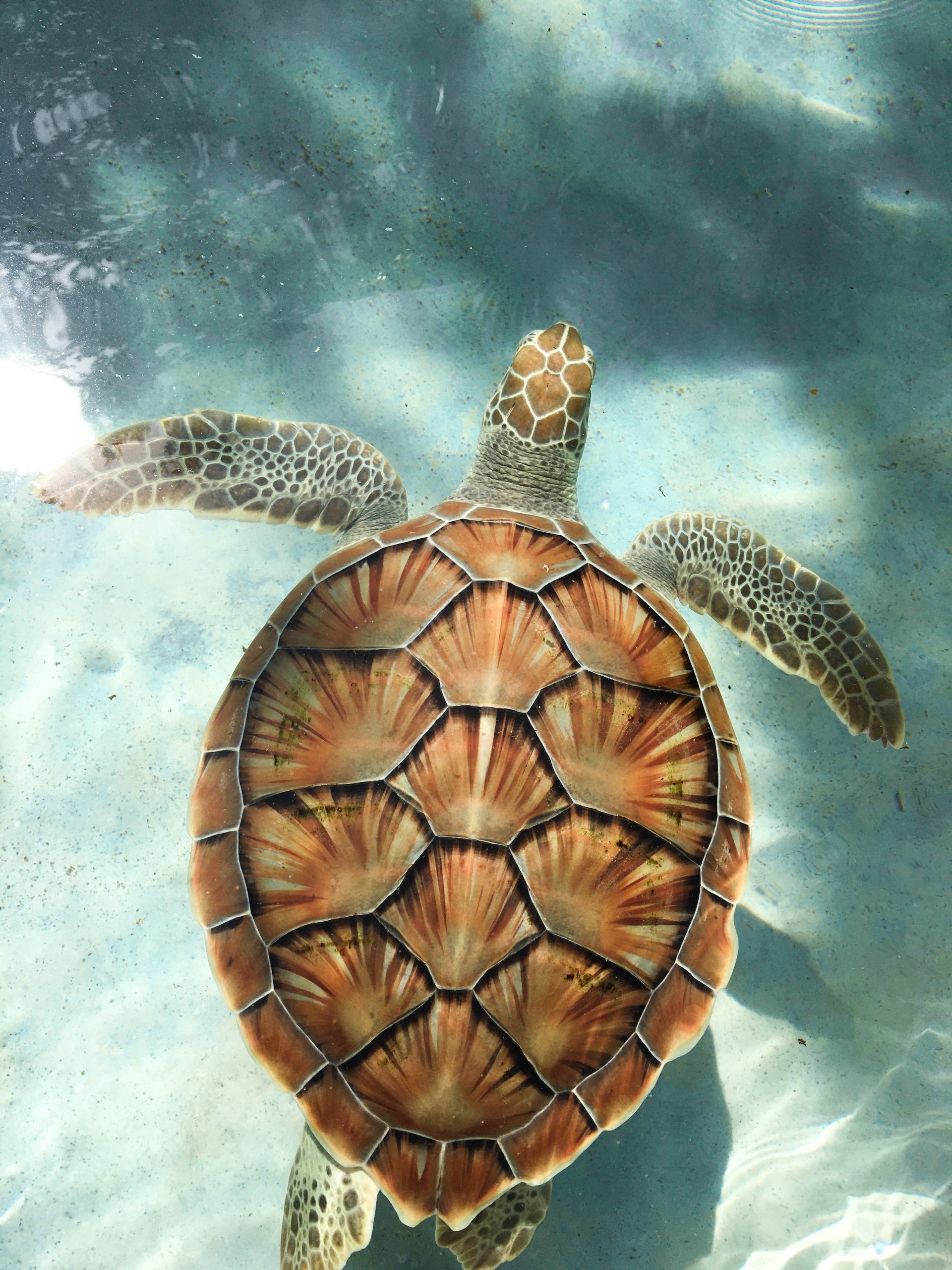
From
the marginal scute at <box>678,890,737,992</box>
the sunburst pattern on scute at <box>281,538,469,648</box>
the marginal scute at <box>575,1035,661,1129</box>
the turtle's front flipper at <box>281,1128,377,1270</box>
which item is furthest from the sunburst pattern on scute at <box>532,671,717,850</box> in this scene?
the turtle's front flipper at <box>281,1128,377,1270</box>

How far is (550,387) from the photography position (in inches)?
106

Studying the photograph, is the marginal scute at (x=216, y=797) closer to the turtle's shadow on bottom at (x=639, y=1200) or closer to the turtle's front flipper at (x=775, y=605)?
the turtle's shadow on bottom at (x=639, y=1200)

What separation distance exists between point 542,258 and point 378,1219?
3482 millimetres

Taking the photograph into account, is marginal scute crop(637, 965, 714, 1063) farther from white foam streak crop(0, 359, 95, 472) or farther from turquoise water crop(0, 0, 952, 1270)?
white foam streak crop(0, 359, 95, 472)

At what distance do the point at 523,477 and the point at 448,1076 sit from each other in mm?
1919

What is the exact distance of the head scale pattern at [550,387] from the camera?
8.78 ft

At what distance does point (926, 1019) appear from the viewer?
8.56 ft

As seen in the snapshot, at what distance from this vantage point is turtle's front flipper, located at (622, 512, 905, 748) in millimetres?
2672

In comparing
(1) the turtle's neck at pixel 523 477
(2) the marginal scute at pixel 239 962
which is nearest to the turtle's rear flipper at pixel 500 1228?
(2) the marginal scute at pixel 239 962

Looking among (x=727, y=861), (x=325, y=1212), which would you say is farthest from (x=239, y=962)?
(x=727, y=861)

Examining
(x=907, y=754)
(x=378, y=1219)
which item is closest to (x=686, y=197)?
(x=907, y=754)

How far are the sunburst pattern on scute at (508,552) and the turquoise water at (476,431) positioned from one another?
0.86m

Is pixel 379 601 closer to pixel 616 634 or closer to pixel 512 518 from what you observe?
pixel 512 518

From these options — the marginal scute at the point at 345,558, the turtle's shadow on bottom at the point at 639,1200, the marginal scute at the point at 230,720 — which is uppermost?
the marginal scute at the point at 345,558
